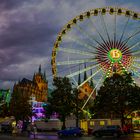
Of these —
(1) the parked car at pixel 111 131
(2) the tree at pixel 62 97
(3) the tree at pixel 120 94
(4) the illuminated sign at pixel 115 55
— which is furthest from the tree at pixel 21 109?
(1) the parked car at pixel 111 131

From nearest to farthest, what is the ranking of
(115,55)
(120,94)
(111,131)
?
1. (111,131)
2. (115,55)
3. (120,94)

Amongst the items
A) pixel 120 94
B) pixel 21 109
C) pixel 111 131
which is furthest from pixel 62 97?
pixel 21 109

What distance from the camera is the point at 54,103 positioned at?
267ft

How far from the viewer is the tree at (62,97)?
79.2m

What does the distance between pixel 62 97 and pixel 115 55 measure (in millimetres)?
17920

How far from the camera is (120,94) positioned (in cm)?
7175

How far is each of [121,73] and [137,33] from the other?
352 inches

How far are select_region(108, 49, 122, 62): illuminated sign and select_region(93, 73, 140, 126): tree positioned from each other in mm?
3404

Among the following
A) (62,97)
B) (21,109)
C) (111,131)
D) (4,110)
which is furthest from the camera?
(4,110)

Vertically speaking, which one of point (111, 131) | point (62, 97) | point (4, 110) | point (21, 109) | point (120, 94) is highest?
point (4, 110)

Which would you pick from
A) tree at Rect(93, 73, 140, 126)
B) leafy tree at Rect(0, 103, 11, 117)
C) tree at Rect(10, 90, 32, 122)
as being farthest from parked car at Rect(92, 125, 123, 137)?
leafy tree at Rect(0, 103, 11, 117)

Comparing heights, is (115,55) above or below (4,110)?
above

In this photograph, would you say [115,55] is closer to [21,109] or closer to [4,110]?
[21,109]

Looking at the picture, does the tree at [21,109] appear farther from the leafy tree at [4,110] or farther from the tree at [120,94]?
the tree at [120,94]
